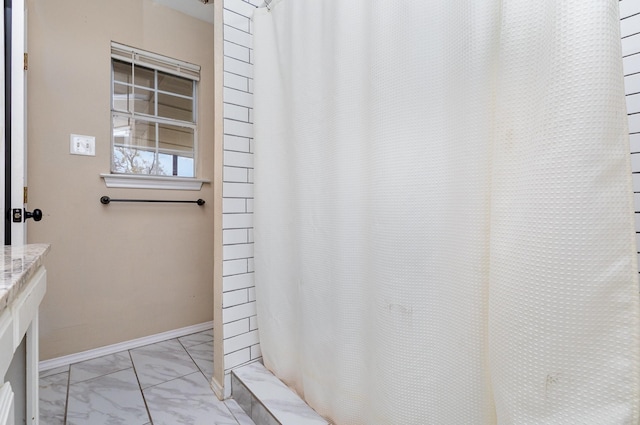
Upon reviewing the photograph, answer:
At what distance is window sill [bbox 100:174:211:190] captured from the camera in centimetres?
192

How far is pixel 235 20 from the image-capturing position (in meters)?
1.50

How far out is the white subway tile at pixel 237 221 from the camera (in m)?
1.49

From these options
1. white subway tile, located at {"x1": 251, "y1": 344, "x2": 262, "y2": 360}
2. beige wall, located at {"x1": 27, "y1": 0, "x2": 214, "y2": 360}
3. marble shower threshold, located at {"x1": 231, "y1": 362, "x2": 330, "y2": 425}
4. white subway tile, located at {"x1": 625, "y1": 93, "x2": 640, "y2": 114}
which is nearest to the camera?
white subway tile, located at {"x1": 625, "y1": 93, "x2": 640, "y2": 114}

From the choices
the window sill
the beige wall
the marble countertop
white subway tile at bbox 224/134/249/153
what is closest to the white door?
the marble countertop

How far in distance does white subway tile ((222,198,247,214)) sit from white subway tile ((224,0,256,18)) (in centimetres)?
90

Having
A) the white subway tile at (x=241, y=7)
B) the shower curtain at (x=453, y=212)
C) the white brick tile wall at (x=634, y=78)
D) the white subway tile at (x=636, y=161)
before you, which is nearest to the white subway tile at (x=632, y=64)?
the white brick tile wall at (x=634, y=78)

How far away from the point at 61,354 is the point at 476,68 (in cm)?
242

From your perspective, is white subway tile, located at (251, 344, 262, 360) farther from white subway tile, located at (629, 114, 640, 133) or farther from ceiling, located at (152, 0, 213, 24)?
ceiling, located at (152, 0, 213, 24)

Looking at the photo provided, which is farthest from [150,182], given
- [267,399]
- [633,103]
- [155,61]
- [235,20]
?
[633,103]

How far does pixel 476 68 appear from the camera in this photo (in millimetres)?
759

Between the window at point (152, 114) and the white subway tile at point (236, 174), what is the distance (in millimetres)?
916

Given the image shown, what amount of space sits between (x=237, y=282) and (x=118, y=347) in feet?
3.60

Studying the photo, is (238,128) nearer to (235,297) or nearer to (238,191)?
(238,191)

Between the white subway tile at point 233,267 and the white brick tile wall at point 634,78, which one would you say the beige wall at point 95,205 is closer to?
the white subway tile at point 233,267
